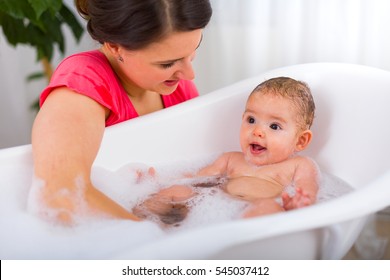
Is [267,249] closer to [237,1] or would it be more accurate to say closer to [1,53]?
[237,1]

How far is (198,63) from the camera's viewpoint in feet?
6.84

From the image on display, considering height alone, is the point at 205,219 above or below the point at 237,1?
below

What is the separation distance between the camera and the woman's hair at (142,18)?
117 cm

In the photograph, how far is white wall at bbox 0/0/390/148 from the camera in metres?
1.81

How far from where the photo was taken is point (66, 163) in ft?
3.74

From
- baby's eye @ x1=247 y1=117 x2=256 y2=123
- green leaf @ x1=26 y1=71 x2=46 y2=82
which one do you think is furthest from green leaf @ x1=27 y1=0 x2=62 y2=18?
baby's eye @ x1=247 y1=117 x2=256 y2=123

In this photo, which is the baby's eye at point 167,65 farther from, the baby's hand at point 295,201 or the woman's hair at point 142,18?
the baby's hand at point 295,201

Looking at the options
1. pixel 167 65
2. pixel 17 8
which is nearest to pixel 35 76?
pixel 17 8

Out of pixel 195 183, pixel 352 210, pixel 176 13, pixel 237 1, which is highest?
pixel 176 13

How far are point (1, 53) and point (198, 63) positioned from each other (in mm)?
857

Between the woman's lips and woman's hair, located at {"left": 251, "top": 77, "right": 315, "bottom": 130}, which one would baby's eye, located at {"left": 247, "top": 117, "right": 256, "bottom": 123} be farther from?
the woman's lips

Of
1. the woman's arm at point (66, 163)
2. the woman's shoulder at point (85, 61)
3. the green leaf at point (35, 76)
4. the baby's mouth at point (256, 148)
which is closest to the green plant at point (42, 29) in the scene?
the green leaf at point (35, 76)
